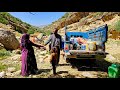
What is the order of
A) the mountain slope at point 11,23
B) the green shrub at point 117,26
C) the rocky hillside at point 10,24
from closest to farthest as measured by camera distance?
the green shrub at point 117,26, the rocky hillside at point 10,24, the mountain slope at point 11,23

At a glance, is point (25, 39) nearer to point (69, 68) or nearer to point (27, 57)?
point (27, 57)

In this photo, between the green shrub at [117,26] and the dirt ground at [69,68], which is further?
the green shrub at [117,26]

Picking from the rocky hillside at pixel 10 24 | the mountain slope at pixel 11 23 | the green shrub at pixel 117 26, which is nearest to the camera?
the green shrub at pixel 117 26

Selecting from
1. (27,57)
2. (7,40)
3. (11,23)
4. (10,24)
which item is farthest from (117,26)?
(27,57)

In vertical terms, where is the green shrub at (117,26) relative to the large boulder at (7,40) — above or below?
above

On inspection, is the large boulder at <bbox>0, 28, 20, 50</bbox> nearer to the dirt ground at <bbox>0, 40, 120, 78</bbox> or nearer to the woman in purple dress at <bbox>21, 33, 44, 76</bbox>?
the dirt ground at <bbox>0, 40, 120, 78</bbox>

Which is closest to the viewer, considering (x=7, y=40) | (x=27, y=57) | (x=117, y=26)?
(x=27, y=57)

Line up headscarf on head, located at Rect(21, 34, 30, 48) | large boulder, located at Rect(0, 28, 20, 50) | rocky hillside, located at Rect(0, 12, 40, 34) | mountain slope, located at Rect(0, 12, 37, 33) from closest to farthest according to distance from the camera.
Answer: headscarf on head, located at Rect(21, 34, 30, 48), large boulder, located at Rect(0, 28, 20, 50), rocky hillside, located at Rect(0, 12, 40, 34), mountain slope, located at Rect(0, 12, 37, 33)

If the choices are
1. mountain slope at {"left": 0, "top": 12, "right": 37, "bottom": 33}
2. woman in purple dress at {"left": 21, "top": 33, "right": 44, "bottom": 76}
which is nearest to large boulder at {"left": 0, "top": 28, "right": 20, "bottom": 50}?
woman in purple dress at {"left": 21, "top": 33, "right": 44, "bottom": 76}

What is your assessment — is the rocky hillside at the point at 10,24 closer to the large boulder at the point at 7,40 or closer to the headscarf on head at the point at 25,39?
the large boulder at the point at 7,40

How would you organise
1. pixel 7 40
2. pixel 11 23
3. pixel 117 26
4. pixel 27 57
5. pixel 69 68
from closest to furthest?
pixel 27 57 < pixel 69 68 < pixel 7 40 < pixel 117 26 < pixel 11 23

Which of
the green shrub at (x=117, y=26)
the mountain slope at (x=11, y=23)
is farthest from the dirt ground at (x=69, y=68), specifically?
the mountain slope at (x=11, y=23)

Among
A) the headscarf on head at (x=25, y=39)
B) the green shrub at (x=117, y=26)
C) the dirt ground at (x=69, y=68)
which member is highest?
the green shrub at (x=117, y=26)

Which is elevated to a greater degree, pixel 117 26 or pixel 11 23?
pixel 11 23
